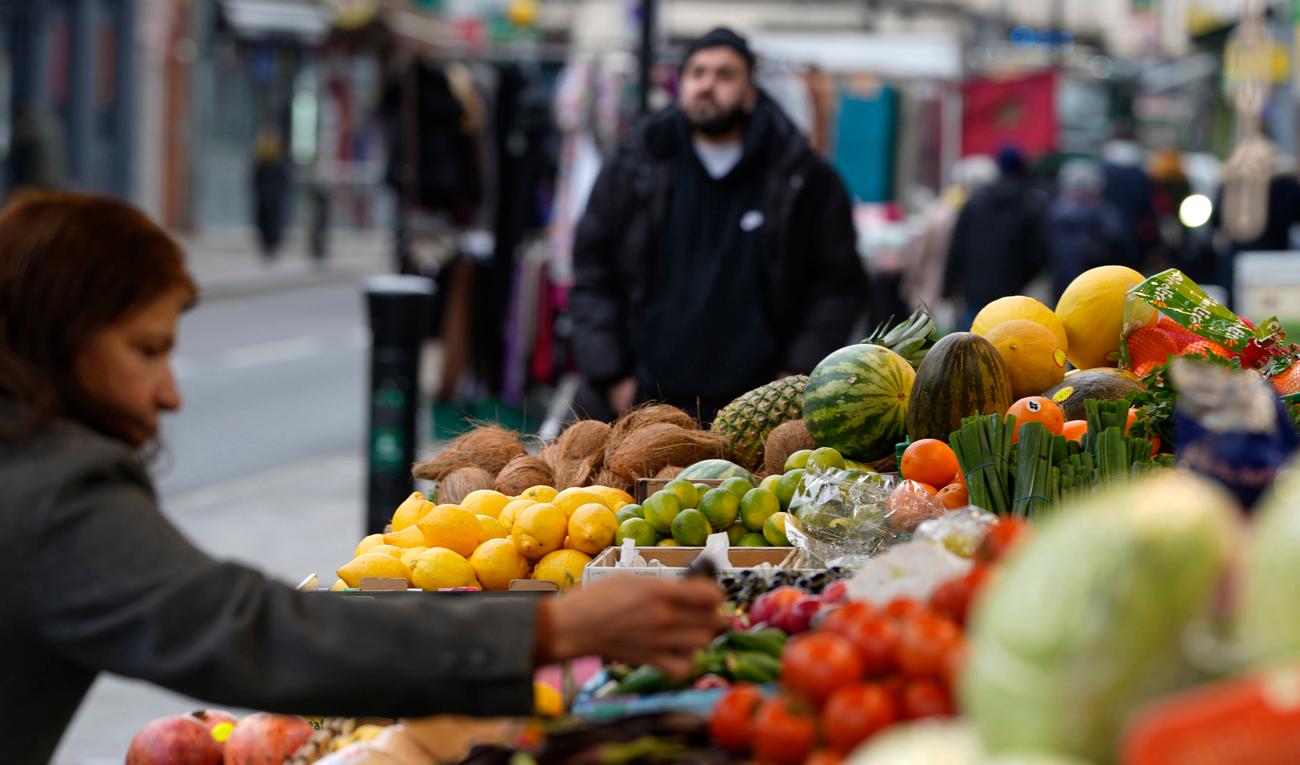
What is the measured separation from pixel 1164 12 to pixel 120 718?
57024 mm

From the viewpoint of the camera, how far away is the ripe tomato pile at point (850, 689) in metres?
2.15

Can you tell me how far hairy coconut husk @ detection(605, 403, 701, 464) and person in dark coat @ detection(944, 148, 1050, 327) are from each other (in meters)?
8.49

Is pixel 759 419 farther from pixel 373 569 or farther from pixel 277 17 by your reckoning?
pixel 277 17

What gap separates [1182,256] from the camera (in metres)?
15.7

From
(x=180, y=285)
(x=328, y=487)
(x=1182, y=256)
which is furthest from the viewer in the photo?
(x=1182, y=256)

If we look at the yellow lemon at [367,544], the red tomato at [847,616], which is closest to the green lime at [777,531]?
the yellow lemon at [367,544]

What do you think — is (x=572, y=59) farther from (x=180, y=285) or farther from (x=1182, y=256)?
(x=180, y=285)

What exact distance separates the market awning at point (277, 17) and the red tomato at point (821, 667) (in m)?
35.8

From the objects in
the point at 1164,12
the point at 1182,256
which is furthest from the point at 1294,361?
the point at 1164,12

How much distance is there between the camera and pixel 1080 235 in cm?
1423

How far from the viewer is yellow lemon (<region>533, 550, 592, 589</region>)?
4.06 m

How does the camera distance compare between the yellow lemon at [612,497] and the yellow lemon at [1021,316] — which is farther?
the yellow lemon at [1021,316]

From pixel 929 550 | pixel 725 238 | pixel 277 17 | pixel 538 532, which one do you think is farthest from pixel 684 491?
pixel 277 17

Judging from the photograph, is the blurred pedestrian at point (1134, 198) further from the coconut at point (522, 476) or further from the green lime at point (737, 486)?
the green lime at point (737, 486)
